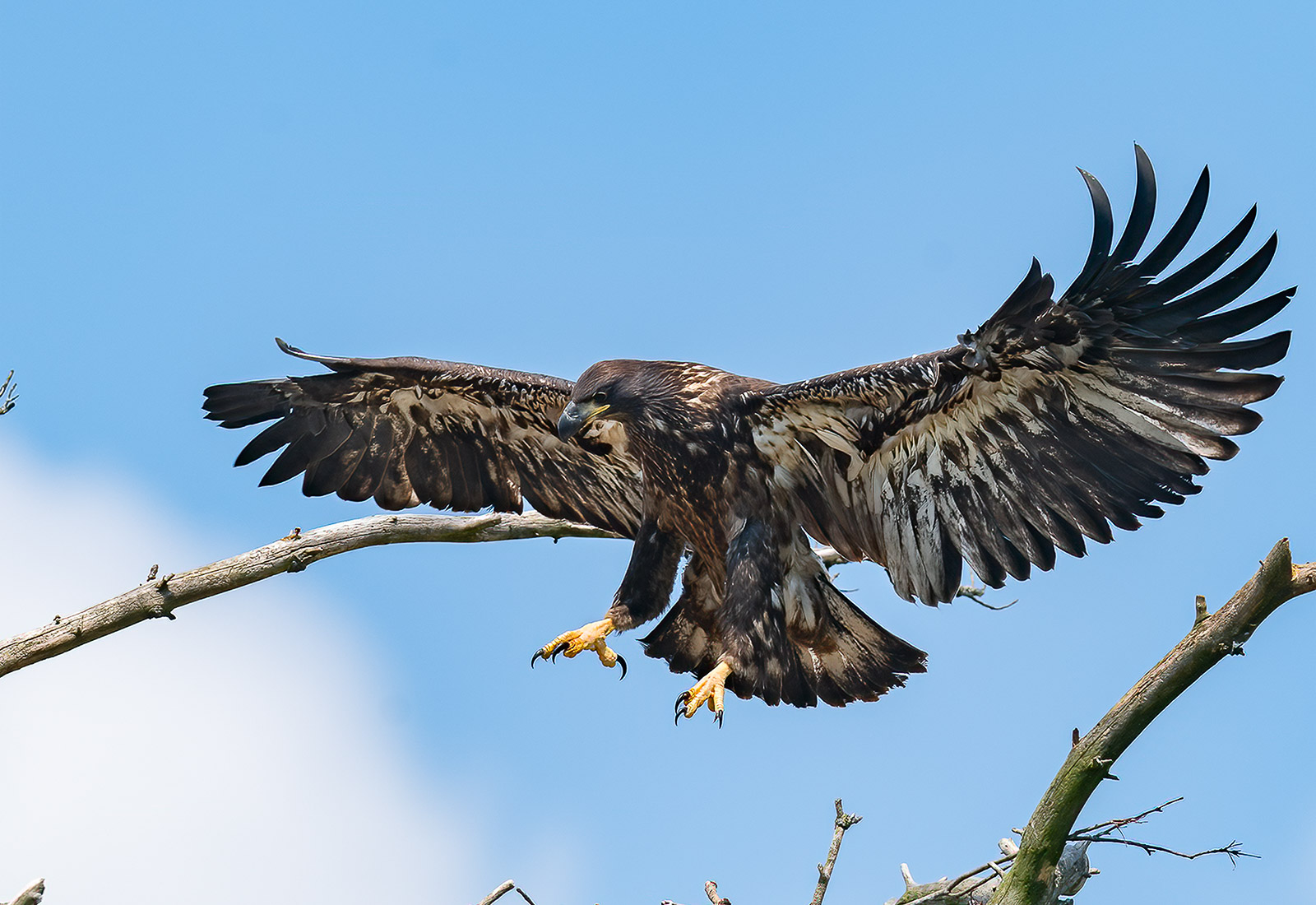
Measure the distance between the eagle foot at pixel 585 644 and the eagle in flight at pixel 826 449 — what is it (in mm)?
16

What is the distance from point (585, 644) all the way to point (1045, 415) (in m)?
2.55

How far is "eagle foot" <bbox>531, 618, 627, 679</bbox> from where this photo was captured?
21.1ft

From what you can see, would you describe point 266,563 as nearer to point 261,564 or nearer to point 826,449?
point 261,564

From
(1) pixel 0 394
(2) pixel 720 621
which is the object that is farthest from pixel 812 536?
(1) pixel 0 394

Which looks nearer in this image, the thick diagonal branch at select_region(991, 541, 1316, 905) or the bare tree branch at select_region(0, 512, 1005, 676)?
the thick diagonal branch at select_region(991, 541, 1316, 905)

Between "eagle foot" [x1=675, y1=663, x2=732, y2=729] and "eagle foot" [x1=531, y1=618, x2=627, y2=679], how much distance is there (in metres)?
0.66

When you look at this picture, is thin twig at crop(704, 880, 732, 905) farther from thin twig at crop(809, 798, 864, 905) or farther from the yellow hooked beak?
the yellow hooked beak

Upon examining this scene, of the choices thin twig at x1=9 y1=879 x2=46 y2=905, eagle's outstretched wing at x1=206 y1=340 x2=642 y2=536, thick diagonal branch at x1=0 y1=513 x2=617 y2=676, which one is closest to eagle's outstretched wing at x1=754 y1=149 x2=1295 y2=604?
eagle's outstretched wing at x1=206 y1=340 x2=642 y2=536

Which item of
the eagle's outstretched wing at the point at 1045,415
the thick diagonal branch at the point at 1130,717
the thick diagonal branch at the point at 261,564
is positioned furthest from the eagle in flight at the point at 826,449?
the thick diagonal branch at the point at 1130,717

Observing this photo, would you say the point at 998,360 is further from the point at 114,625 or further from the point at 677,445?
the point at 114,625

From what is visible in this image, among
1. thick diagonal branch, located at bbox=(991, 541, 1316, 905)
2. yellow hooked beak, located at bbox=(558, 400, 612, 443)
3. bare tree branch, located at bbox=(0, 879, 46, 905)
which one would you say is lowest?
thick diagonal branch, located at bbox=(991, 541, 1316, 905)

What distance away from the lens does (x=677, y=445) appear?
665 cm

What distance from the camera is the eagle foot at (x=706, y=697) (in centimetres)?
601

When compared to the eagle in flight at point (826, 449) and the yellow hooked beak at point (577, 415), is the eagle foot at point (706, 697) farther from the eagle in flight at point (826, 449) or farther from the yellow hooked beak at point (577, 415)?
the yellow hooked beak at point (577, 415)
